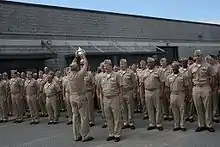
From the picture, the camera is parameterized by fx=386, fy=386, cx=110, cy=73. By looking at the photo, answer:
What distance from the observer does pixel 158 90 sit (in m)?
10.7

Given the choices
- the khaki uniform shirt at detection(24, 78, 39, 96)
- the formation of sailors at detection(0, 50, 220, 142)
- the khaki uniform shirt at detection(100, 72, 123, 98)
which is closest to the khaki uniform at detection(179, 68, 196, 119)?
the formation of sailors at detection(0, 50, 220, 142)

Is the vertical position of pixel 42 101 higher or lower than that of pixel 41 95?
lower

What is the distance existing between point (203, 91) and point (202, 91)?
0.02 metres

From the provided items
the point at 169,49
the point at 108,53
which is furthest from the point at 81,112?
the point at 169,49

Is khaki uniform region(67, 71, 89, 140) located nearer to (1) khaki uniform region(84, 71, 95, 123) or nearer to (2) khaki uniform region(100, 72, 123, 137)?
(2) khaki uniform region(100, 72, 123, 137)

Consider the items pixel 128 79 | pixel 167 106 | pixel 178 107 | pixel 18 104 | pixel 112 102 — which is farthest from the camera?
pixel 18 104

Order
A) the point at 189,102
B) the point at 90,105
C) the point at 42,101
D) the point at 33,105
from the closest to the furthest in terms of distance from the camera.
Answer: the point at 189,102, the point at 90,105, the point at 33,105, the point at 42,101

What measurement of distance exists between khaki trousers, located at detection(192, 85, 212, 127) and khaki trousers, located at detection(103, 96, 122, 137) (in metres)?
2.02

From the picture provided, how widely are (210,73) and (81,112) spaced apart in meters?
3.44

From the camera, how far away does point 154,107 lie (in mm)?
10727

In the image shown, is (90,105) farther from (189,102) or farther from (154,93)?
(189,102)

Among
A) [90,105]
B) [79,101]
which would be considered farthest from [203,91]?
[90,105]

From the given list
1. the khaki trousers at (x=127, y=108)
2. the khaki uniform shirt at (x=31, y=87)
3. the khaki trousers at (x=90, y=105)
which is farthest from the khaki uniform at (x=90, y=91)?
the khaki uniform shirt at (x=31, y=87)

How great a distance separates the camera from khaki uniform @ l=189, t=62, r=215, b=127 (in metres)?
9.72
